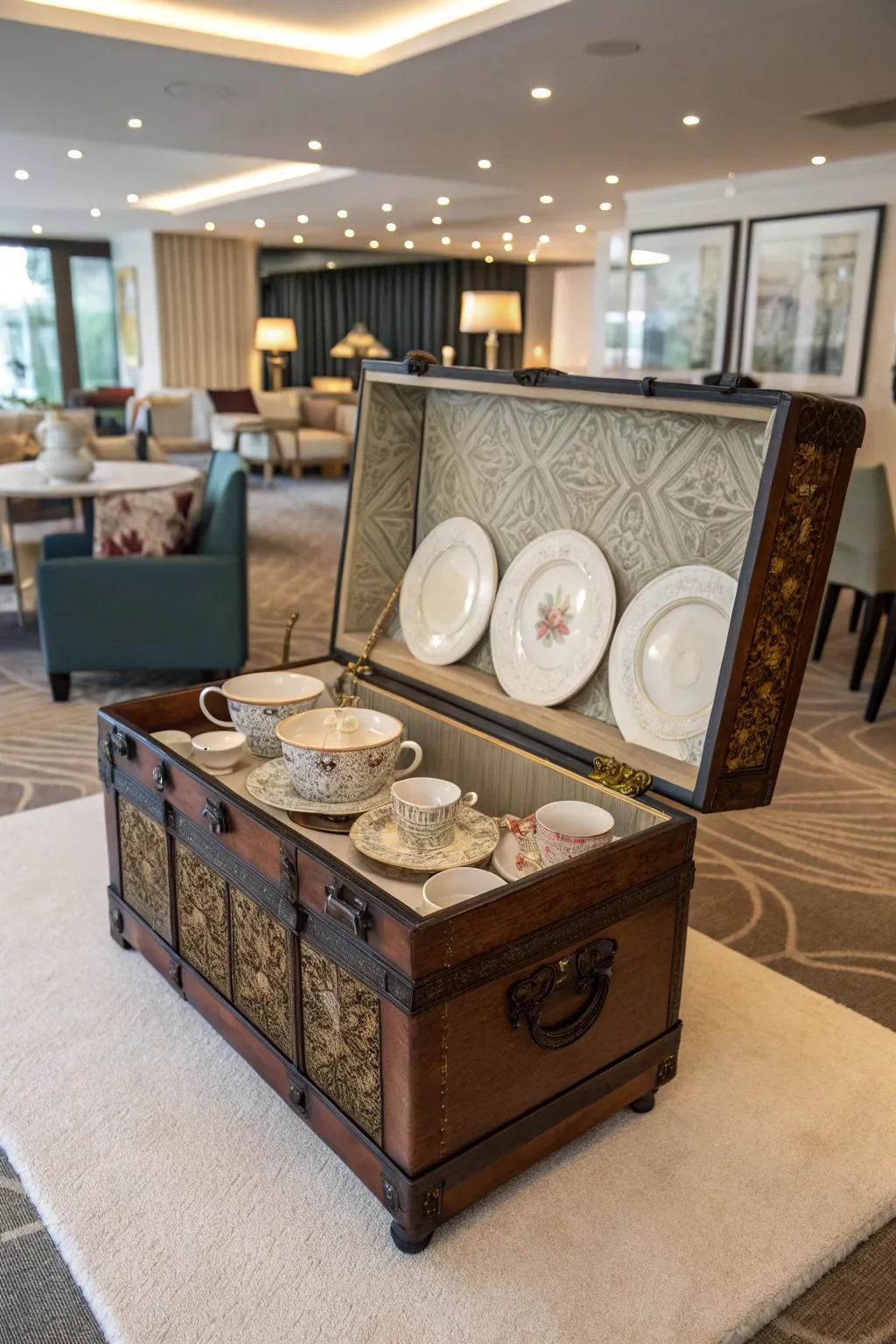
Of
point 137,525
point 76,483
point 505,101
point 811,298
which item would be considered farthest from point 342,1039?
point 811,298

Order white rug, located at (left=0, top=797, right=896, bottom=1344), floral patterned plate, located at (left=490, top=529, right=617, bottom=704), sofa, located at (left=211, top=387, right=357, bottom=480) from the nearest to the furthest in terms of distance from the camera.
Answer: white rug, located at (left=0, top=797, right=896, bottom=1344), floral patterned plate, located at (left=490, top=529, right=617, bottom=704), sofa, located at (left=211, top=387, right=357, bottom=480)

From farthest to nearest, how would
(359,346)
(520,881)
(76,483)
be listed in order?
(359,346) → (76,483) → (520,881)

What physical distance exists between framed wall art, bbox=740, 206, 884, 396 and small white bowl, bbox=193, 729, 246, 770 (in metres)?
5.12

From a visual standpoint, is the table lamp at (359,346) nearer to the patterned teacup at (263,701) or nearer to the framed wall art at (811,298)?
the framed wall art at (811,298)

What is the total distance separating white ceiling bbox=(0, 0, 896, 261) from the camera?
3.62 m

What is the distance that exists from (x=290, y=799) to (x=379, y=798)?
0.16m

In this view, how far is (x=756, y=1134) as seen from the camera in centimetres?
173

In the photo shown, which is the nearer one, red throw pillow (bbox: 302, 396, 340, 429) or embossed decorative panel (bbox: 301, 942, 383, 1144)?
embossed decorative panel (bbox: 301, 942, 383, 1144)

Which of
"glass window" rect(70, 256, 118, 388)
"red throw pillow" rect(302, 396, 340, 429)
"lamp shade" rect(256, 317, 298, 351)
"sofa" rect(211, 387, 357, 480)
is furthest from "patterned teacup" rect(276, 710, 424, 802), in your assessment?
"glass window" rect(70, 256, 118, 388)

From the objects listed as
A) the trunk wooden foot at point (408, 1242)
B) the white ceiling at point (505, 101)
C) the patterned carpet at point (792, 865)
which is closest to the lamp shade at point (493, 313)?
the white ceiling at point (505, 101)

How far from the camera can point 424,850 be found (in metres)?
1.72

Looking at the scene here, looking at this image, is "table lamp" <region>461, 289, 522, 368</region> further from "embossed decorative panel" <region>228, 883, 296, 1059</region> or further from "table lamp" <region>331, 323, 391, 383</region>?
"embossed decorative panel" <region>228, 883, 296, 1059</region>

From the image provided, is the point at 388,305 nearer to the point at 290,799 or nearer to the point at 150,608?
the point at 150,608

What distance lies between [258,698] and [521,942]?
36.1 inches
